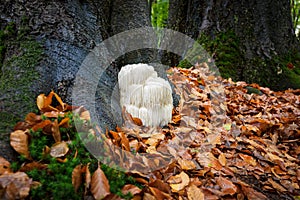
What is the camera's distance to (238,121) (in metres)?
3.55

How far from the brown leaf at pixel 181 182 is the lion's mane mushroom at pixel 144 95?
0.81 metres

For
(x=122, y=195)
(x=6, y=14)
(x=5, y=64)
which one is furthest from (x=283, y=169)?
(x=6, y=14)

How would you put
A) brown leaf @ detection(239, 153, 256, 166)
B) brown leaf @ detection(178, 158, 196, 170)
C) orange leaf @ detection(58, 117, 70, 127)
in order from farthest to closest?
brown leaf @ detection(239, 153, 256, 166)
brown leaf @ detection(178, 158, 196, 170)
orange leaf @ detection(58, 117, 70, 127)

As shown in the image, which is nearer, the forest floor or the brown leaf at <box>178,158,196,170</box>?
the forest floor

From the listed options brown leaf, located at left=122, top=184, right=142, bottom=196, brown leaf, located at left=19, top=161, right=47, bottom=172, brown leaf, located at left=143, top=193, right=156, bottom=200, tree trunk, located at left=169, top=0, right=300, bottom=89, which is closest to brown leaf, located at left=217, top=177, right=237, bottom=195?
brown leaf, located at left=143, top=193, right=156, bottom=200

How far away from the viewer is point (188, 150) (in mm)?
2639

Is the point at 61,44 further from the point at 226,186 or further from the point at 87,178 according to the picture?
the point at 226,186

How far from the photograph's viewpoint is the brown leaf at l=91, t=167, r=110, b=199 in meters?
1.54

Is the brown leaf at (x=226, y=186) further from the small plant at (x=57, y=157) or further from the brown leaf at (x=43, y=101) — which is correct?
the brown leaf at (x=43, y=101)

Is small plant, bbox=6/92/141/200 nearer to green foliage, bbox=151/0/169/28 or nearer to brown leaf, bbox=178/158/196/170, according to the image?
brown leaf, bbox=178/158/196/170

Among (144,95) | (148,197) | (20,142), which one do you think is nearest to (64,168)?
(20,142)

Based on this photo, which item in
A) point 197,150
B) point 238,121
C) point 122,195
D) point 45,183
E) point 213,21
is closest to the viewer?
point 45,183

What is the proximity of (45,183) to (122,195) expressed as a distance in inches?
18.1

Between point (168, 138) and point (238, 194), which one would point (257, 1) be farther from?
point (238, 194)
